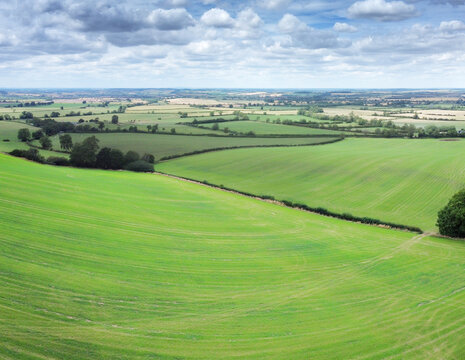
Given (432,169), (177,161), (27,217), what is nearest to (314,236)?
(27,217)

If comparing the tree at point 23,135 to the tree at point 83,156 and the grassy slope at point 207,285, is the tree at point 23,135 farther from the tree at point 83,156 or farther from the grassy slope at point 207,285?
the grassy slope at point 207,285

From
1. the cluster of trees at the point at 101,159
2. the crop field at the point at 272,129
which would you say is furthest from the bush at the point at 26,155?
the crop field at the point at 272,129

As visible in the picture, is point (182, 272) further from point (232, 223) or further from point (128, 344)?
point (232, 223)

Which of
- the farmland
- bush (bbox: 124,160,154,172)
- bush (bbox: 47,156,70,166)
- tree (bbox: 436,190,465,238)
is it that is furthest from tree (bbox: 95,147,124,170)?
tree (bbox: 436,190,465,238)

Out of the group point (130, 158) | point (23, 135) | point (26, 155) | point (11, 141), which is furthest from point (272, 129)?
point (26, 155)

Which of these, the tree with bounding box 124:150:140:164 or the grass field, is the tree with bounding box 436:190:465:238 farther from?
the grass field
